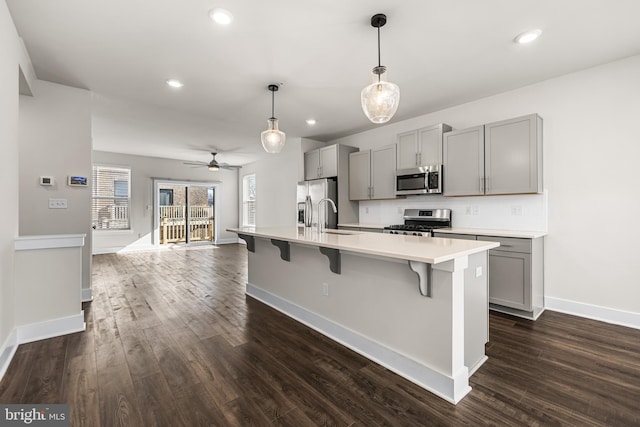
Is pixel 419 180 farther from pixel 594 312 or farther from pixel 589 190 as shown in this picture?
pixel 594 312

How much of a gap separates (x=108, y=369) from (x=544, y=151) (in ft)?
15.2

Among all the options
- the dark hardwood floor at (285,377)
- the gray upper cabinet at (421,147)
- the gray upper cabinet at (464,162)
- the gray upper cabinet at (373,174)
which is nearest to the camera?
the dark hardwood floor at (285,377)

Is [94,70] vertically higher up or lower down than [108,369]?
higher up

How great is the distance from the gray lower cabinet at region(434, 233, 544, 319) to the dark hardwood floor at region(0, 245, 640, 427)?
177 mm

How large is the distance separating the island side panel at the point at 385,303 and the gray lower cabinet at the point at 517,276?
1.18 metres

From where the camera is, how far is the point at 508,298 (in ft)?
9.99

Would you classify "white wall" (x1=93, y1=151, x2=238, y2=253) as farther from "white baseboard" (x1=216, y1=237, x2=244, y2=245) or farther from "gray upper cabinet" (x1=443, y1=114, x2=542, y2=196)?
"gray upper cabinet" (x1=443, y1=114, x2=542, y2=196)

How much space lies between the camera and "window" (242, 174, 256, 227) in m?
9.01

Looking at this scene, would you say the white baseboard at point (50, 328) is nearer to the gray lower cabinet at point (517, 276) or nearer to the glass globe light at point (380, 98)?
the glass globe light at point (380, 98)

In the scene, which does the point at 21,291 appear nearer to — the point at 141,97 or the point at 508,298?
the point at 141,97

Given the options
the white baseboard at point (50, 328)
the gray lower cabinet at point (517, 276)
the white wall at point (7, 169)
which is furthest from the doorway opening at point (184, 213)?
the gray lower cabinet at point (517, 276)

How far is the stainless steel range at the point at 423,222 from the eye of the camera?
3.95m

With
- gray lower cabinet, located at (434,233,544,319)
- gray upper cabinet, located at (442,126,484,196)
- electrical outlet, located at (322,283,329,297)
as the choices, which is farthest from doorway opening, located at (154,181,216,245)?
gray lower cabinet, located at (434,233,544,319)

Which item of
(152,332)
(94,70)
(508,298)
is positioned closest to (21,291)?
(152,332)
